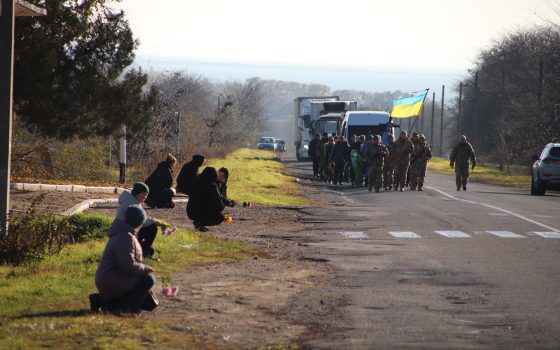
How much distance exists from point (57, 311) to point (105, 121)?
65.0ft

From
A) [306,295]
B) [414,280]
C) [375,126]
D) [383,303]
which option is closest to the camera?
[383,303]

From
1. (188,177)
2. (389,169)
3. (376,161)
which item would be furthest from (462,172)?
(188,177)

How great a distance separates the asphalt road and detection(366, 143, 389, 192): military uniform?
27.0 ft

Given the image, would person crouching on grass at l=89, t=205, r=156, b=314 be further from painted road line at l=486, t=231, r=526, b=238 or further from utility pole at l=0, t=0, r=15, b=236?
painted road line at l=486, t=231, r=526, b=238

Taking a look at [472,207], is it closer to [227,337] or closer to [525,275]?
[525,275]

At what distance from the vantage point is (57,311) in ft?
37.2

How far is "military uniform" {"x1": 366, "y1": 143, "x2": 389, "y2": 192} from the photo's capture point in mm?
38312

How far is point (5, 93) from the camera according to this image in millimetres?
15141

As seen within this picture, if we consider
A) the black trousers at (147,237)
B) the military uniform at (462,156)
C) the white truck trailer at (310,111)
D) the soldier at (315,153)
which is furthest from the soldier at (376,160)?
the white truck trailer at (310,111)

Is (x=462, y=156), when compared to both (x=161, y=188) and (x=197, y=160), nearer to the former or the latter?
(x=161, y=188)

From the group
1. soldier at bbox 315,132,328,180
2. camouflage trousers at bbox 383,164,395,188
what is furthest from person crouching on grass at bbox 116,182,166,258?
soldier at bbox 315,132,328,180

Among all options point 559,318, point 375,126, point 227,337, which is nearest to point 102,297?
point 227,337

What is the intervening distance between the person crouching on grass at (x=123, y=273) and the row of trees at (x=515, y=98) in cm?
5123

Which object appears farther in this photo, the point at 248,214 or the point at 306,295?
the point at 248,214
